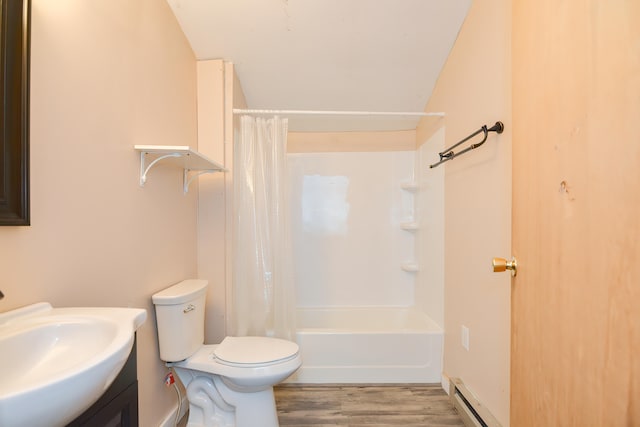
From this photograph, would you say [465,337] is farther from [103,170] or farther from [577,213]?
[103,170]

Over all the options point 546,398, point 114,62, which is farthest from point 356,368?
point 114,62

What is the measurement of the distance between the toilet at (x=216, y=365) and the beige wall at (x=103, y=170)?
10 centimetres

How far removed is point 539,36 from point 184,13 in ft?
5.67

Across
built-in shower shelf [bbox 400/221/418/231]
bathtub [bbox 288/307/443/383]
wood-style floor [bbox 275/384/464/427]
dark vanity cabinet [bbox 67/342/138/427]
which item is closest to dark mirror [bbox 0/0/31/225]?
dark vanity cabinet [bbox 67/342/138/427]

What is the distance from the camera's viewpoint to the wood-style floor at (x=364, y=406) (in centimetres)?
179

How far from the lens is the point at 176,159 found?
1.58 m

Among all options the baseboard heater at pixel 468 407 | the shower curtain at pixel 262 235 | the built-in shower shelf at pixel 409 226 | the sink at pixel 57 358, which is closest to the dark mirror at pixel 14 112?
the sink at pixel 57 358

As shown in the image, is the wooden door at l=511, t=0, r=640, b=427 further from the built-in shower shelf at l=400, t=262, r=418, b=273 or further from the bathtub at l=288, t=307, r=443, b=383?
the built-in shower shelf at l=400, t=262, r=418, b=273

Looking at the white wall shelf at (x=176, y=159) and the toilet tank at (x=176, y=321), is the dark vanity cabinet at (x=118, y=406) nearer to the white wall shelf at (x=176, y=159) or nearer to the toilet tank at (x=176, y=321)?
the toilet tank at (x=176, y=321)

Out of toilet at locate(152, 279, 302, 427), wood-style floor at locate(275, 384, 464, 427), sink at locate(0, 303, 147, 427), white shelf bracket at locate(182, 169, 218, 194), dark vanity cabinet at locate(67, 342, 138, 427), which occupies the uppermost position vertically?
white shelf bracket at locate(182, 169, 218, 194)

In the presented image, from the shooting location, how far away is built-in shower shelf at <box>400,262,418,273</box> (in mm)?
2766

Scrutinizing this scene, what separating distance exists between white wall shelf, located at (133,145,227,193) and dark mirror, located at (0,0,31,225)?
0.52 m

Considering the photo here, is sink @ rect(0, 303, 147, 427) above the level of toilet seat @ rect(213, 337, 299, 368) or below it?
above

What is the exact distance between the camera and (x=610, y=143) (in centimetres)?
58
